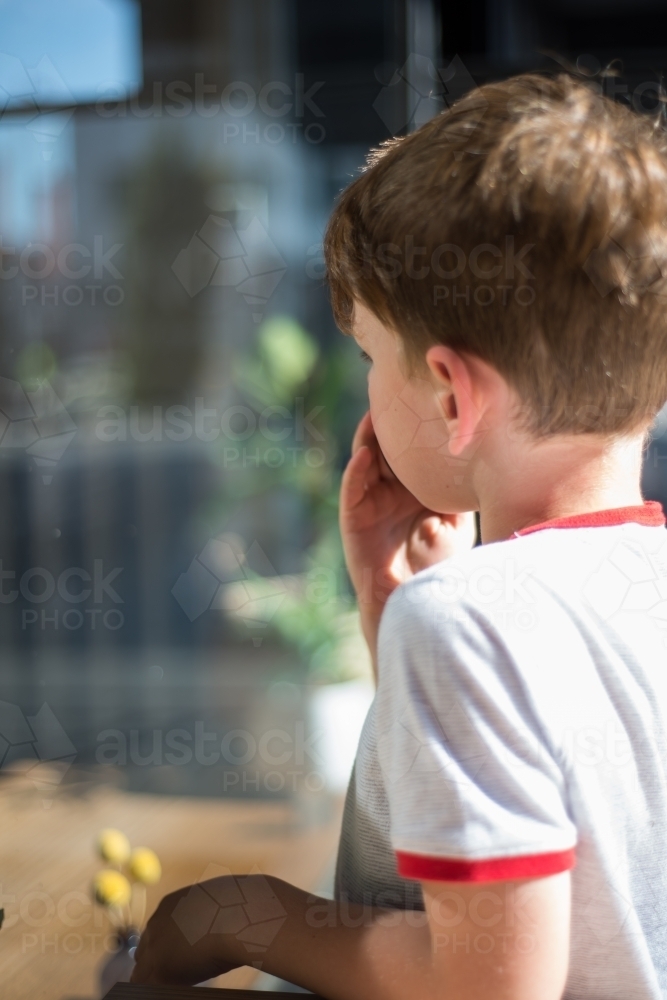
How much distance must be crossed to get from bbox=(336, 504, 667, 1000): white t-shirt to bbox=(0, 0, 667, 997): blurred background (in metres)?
1.82

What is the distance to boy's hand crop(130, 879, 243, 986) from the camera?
605mm

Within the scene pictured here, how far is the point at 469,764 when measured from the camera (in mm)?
460

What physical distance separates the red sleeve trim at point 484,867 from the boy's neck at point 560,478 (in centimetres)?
20

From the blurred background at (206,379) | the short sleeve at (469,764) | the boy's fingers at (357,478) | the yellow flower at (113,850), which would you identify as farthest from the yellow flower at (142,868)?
Answer: the blurred background at (206,379)

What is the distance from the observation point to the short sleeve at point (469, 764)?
1.49 feet

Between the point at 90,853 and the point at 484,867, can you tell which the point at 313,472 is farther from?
the point at 484,867

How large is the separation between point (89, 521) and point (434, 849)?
2.35 meters

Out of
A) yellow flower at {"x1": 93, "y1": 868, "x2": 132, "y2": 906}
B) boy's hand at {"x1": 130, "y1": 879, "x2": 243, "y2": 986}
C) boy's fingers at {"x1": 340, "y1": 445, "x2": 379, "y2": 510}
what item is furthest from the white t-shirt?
yellow flower at {"x1": 93, "y1": 868, "x2": 132, "y2": 906}

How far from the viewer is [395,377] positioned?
24.5 inches

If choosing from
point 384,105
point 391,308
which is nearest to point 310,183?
point 384,105

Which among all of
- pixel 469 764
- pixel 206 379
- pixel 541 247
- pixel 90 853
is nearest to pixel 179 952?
pixel 469 764

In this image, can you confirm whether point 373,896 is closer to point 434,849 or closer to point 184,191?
point 434,849

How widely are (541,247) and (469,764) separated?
0.28 m

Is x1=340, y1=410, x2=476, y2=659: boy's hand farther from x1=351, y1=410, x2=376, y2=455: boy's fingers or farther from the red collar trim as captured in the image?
the red collar trim
